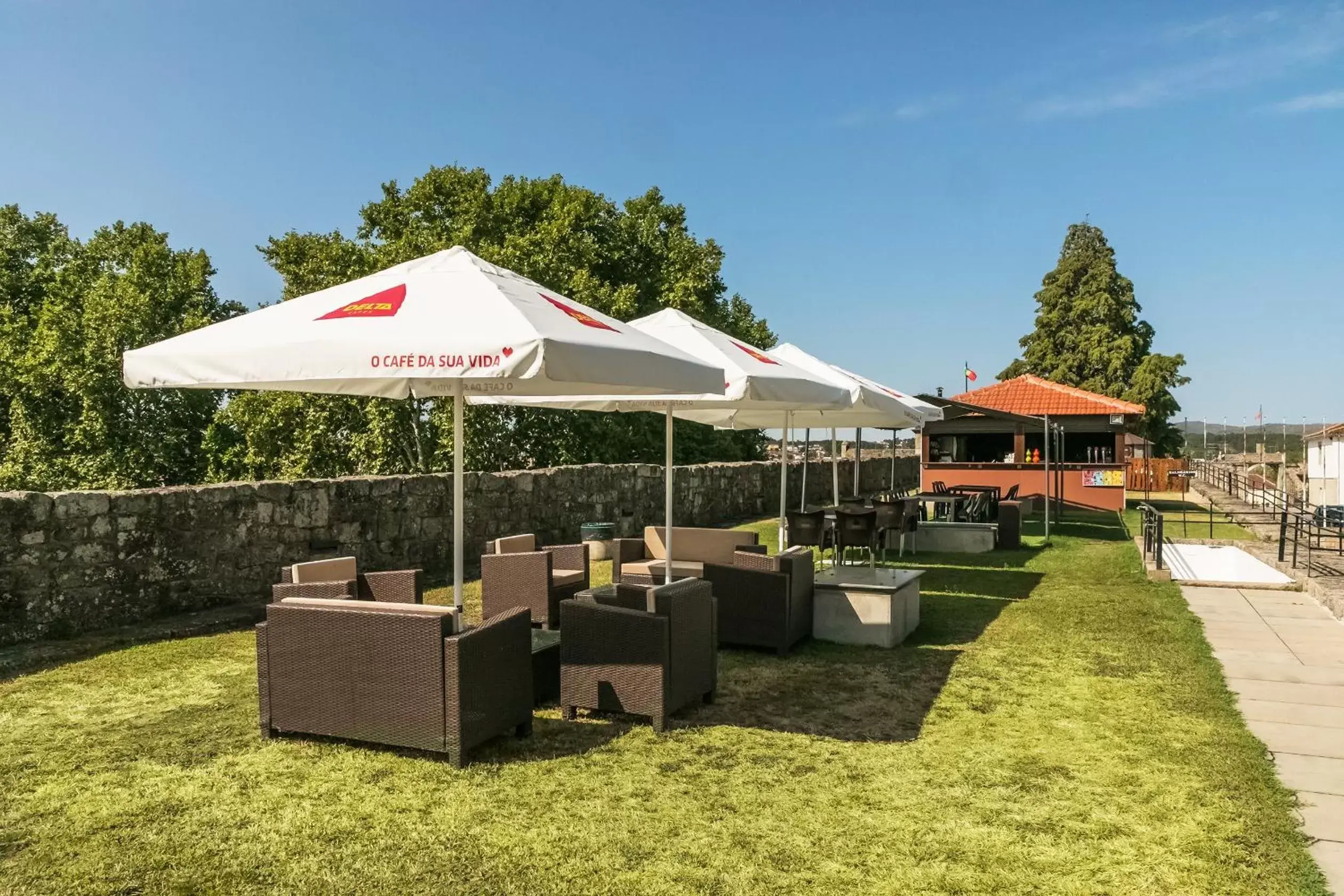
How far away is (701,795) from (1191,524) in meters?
16.5

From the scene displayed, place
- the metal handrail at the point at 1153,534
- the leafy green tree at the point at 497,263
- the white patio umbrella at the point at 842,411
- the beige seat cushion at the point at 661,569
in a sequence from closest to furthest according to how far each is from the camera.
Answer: the beige seat cushion at the point at 661,569 < the white patio umbrella at the point at 842,411 < the metal handrail at the point at 1153,534 < the leafy green tree at the point at 497,263

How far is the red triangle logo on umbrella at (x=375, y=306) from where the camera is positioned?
4.02m

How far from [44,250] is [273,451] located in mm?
17790

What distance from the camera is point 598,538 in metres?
12.0

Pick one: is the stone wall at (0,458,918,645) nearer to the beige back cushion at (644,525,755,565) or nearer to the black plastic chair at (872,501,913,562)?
the beige back cushion at (644,525,755,565)

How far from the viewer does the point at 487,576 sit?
6555 mm

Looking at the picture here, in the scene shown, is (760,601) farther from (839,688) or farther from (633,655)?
(633,655)

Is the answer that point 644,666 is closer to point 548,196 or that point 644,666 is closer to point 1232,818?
point 1232,818

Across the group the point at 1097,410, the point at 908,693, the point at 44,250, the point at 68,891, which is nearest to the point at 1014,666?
the point at 908,693

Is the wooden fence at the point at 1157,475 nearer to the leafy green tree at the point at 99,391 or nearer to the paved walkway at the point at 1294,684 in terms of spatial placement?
the paved walkway at the point at 1294,684

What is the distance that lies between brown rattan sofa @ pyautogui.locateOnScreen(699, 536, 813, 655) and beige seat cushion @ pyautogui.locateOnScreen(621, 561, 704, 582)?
696 mm

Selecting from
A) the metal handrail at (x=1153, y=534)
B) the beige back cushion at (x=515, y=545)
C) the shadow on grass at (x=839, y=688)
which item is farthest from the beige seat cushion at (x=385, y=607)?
the metal handrail at (x=1153, y=534)

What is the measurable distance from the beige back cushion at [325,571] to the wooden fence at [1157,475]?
3161 centimetres

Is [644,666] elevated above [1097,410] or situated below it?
below
